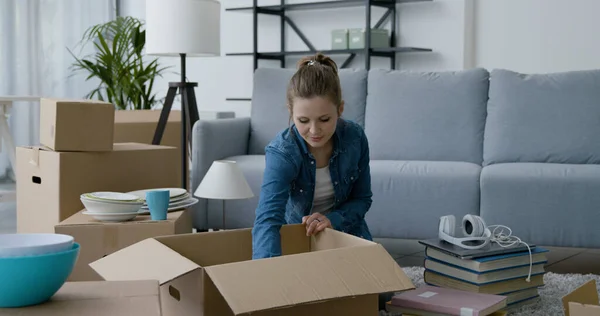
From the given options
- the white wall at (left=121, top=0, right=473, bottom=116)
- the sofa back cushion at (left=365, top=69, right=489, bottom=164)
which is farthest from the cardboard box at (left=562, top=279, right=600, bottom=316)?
the white wall at (left=121, top=0, right=473, bottom=116)

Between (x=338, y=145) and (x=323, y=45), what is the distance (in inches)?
167

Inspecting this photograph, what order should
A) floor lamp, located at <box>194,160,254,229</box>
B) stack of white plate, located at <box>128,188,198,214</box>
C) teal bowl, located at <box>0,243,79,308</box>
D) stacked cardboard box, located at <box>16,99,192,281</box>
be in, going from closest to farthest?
teal bowl, located at <box>0,243,79,308</box> → stack of white plate, located at <box>128,188,198,214</box> → stacked cardboard box, located at <box>16,99,192,281</box> → floor lamp, located at <box>194,160,254,229</box>

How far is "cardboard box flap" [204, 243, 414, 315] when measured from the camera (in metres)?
1.10

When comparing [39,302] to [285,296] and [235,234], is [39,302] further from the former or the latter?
[235,234]

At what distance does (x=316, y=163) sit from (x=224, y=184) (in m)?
0.90

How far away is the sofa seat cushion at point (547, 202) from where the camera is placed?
2.93m

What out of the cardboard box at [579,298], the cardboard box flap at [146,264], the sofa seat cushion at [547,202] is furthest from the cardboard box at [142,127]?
the cardboard box at [579,298]

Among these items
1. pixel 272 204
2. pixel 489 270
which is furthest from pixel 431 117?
pixel 272 204

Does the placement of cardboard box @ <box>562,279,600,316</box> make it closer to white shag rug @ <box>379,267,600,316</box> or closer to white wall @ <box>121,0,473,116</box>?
white shag rug @ <box>379,267,600,316</box>

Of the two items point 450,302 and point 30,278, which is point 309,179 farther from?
point 30,278

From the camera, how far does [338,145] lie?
202 cm

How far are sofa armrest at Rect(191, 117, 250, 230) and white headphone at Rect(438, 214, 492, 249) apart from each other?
1.40m

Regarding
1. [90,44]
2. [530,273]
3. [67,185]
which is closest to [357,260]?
[530,273]

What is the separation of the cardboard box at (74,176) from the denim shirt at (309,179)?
934 mm
